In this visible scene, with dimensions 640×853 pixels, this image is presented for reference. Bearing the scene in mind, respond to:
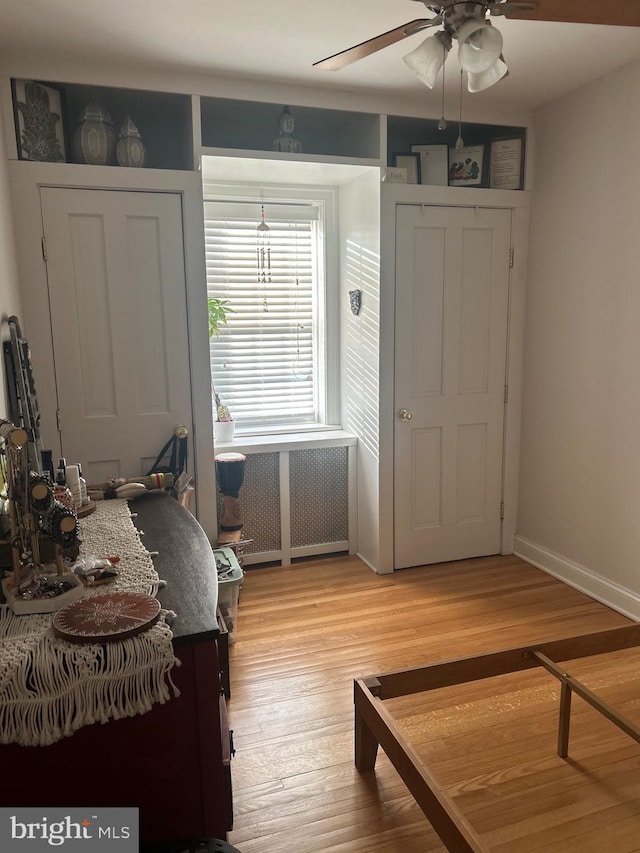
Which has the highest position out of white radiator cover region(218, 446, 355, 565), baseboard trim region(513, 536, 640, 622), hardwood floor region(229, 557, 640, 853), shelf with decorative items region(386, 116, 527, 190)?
shelf with decorative items region(386, 116, 527, 190)

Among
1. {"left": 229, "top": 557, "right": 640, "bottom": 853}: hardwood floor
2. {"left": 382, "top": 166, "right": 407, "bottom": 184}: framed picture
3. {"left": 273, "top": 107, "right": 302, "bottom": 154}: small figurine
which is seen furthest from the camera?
{"left": 382, "top": 166, "right": 407, "bottom": 184}: framed picture

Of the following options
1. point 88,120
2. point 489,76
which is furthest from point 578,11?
point 88,120

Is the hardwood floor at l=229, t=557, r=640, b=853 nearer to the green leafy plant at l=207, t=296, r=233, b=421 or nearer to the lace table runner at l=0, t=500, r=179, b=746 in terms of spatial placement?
the lace table runner at l=0, t=500, r=179, b=746

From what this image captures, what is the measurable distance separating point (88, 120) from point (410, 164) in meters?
1.63

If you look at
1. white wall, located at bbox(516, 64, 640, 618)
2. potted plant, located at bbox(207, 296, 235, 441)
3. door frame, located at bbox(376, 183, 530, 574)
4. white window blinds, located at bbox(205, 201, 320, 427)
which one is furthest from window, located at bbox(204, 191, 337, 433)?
white wall, located at bbox(516, 64, 640, 618)

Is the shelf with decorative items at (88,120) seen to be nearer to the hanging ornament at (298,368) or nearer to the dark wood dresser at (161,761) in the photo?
the hanging ornament at (298,368)

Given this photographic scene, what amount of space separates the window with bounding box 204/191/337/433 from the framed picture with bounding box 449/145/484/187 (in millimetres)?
758

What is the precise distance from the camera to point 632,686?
2328 millimetres

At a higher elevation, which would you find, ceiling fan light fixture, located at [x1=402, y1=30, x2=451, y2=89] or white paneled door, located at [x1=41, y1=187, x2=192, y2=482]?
ceiling fan light fixture, located at [x1=402, y1=30, x2=451, y2=89]

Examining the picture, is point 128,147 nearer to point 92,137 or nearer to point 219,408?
point 92,137

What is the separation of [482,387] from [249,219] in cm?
168

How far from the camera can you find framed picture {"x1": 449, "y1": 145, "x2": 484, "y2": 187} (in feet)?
10.9

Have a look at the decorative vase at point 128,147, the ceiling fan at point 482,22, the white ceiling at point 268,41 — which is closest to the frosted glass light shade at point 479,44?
the ceiling fan at point 482,22

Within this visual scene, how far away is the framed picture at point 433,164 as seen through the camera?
3.26 m
